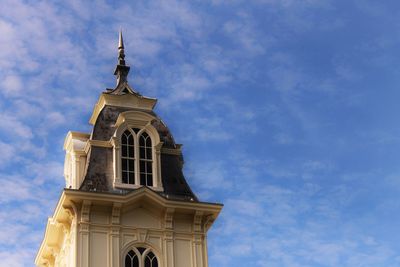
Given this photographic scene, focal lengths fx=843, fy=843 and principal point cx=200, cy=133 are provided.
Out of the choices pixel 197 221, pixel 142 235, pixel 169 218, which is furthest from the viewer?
pixel 197 221

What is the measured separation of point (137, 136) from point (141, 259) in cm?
506

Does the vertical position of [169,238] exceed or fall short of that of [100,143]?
it falls short

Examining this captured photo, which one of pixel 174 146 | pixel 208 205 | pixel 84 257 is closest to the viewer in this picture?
pixel 84 257

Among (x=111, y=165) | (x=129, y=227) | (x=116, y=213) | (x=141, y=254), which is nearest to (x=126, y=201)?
(x=116, y=213)

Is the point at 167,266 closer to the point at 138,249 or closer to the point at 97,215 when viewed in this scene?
the point at 138,249

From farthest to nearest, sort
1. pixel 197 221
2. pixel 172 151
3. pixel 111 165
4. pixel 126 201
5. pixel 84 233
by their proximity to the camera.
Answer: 1. pixel 172 151
2. pixel 111 165
3. pixel 197 221
4. pixel 126 201
5. pixel 84 233

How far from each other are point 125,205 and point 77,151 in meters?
3.68

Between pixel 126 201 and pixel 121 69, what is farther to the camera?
pixel 121 69

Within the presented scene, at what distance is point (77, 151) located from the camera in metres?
31.8

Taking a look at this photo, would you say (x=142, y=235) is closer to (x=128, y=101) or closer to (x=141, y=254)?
(x=141, y=254)

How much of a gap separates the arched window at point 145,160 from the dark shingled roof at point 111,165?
0.54 meters

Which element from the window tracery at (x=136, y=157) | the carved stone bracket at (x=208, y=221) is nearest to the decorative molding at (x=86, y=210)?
the window tracery at (x=136, y=157)

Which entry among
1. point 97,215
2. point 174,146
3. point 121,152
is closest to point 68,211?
point 97,215

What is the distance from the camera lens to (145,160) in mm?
31328
